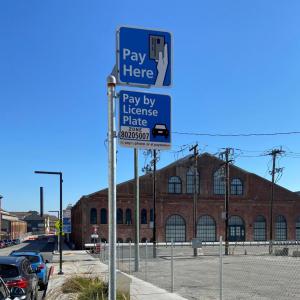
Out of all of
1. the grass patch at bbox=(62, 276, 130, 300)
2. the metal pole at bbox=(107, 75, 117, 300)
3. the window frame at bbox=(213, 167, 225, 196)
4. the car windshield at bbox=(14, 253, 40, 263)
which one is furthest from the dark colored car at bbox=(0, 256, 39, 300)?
the window frame at bbox=(213, 167, 225, 196)

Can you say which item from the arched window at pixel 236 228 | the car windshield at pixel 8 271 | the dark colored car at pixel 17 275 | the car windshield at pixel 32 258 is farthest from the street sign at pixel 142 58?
the arched window at pixel 236 228

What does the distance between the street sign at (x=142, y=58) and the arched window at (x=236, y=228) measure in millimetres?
74994

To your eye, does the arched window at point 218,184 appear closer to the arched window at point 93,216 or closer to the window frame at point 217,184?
the window frame at point 217,184

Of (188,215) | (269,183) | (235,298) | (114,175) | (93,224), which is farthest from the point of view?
(269,183)

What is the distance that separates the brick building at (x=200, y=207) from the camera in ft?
238

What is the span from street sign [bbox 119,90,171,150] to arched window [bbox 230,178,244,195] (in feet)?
250

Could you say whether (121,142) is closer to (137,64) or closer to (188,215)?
(137,64)

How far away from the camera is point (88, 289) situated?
40.5ft

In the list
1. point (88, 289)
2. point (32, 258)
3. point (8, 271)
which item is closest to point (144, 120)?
point (88, 289)

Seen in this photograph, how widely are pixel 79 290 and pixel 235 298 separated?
4589 mm

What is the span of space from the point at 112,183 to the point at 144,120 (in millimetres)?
788

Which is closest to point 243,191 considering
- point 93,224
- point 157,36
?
point 93,224

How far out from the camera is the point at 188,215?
77.1 m

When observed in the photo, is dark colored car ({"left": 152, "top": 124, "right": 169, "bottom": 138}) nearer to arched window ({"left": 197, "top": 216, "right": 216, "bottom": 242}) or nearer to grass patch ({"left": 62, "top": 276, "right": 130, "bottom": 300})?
grass patch ({"left": 62, "top": 276, "right": 130, "bottom": 300})
